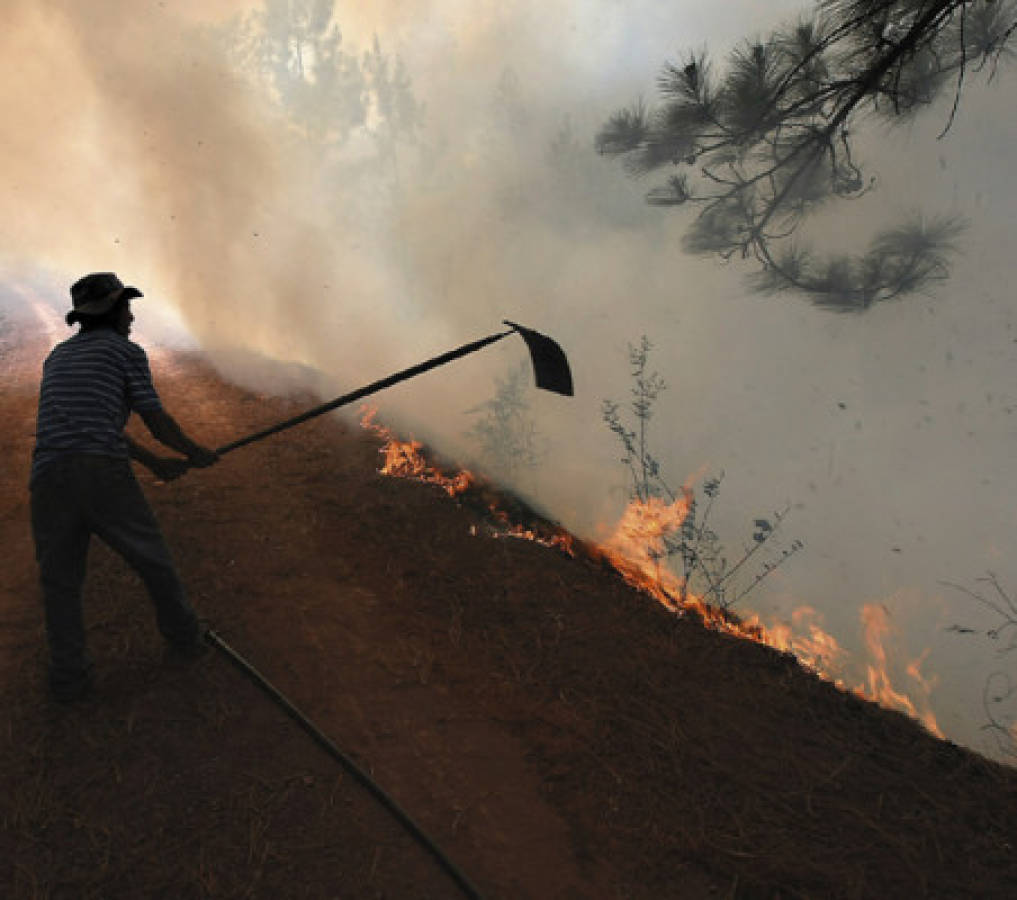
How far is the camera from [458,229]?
8.30 meters

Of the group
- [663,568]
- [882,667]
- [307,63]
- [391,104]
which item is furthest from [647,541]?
[307,63]

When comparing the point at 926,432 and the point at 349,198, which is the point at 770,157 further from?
the point at 349,198

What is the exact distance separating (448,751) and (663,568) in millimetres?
3261

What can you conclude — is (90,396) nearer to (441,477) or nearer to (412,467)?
(412,467)

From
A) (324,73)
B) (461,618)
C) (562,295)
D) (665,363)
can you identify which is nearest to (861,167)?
(665,363)

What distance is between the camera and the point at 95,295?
335 centimetres

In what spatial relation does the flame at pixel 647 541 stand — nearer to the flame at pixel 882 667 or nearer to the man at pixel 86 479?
the flame at pixel 882 667

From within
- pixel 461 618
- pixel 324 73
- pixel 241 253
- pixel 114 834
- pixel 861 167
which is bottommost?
pixel 114 834

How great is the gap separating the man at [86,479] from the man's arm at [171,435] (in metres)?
0.04

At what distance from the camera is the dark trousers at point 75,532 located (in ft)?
10.2

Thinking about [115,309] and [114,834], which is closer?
[114,834]

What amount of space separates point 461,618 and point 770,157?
4.29 meters

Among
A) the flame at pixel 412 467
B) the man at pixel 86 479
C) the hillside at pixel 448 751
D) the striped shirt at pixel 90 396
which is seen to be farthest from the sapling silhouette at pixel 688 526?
the striped shirt at pixel 90 396

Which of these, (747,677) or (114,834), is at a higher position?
(747,677)
